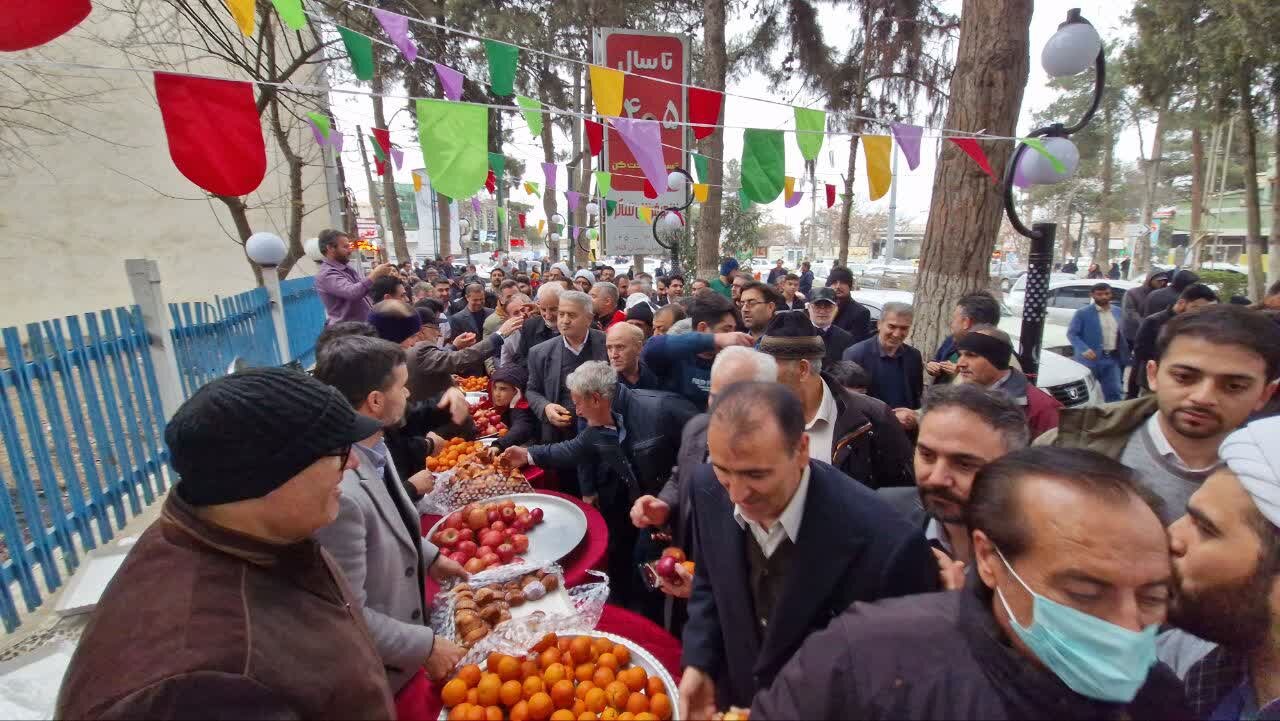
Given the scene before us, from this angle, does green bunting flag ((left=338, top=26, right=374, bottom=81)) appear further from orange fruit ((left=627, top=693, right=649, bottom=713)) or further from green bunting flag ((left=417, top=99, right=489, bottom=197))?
orange fruit ((left=627, top=693, right=649, bottom=713))

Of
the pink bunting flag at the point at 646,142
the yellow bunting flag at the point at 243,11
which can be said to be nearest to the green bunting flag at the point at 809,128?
the pink bunting flag at the point at 646,142

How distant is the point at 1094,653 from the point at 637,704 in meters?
1.23

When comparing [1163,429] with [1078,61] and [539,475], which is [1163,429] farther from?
[539,475]

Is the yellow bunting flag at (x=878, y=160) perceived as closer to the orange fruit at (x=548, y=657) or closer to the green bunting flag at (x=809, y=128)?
the green bunting flag at (x=809, y=128)

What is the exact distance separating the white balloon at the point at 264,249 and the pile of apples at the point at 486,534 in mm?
3704

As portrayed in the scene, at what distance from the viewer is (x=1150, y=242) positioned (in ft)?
85.7

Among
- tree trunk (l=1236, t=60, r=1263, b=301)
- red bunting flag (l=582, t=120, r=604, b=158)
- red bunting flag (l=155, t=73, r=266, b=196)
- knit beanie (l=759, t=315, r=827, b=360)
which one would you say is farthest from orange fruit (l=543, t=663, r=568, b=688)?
tree trunk (l=1236, t=60, r=1263, b=301)

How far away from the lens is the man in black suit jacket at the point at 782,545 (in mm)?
1636

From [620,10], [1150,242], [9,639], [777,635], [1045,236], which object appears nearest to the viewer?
[777,635]

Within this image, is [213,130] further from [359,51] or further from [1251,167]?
[1251,167]

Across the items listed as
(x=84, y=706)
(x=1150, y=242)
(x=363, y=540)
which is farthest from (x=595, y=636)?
(x=1150, y=242)

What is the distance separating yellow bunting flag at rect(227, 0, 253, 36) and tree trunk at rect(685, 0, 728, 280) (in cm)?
718

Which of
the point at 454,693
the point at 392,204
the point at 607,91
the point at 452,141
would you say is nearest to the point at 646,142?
the point at 607,91

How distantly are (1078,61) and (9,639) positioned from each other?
7271 millimetres
